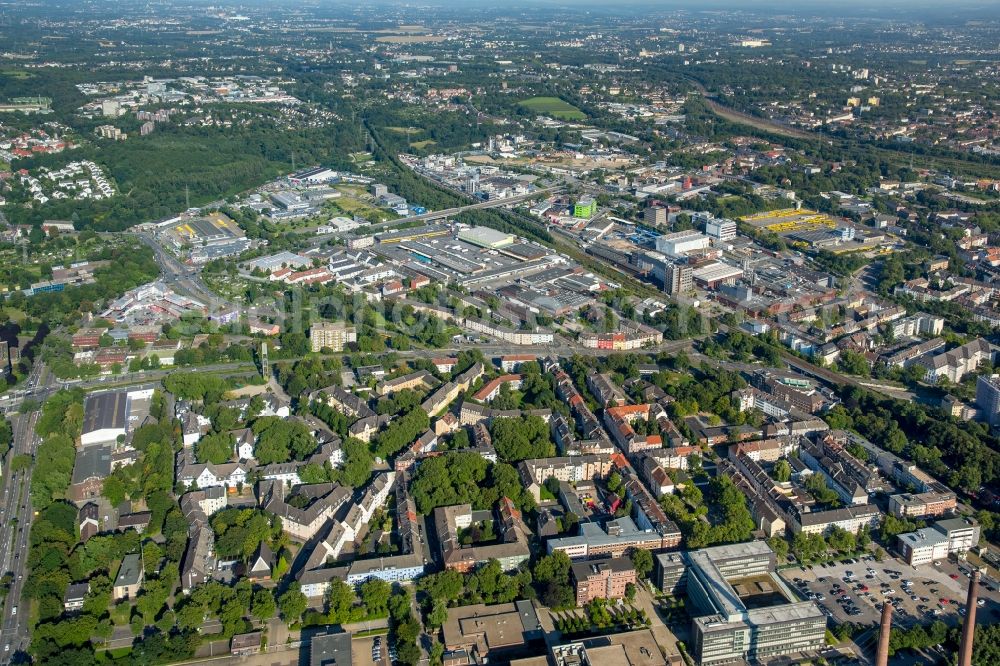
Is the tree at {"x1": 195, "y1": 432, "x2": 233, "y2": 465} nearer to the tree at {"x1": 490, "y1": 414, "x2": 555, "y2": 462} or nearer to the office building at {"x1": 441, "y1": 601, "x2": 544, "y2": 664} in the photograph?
the tree at {"x1": 490, "y1": 414, "x2": 555, "y2": 462}

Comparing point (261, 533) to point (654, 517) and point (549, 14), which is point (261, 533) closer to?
point (654, 517)

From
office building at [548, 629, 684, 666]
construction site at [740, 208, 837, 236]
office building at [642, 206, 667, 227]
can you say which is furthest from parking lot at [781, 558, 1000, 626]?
office building at [642, 206, 667, 227]

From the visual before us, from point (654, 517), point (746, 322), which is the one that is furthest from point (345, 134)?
point (654, 517)

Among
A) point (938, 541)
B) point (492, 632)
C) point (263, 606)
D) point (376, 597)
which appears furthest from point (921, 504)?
point (263, 606)

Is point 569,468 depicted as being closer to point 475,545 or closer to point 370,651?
point 475,545

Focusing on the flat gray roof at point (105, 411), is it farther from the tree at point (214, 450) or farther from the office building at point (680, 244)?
the office building at point (680, 244)

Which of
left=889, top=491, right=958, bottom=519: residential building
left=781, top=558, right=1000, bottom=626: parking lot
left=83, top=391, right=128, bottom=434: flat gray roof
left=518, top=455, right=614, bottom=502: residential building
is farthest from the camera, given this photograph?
left=83, top=391, right=128, bottom=434: flat gray roof

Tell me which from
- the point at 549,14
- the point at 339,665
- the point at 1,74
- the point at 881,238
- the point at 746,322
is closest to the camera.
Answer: the point at 339,665
